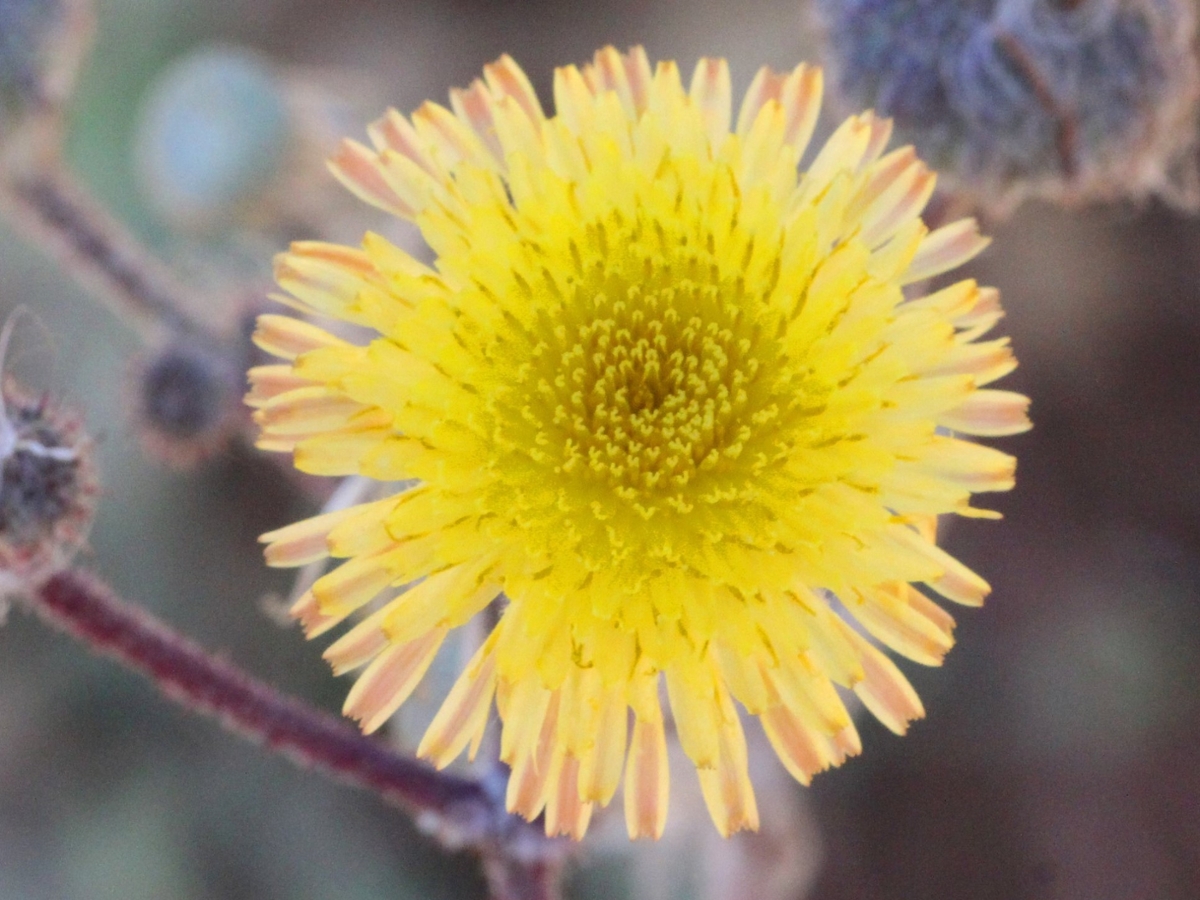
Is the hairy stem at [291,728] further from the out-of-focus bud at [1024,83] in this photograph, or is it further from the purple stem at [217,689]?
the out-of-focus bud at [1024,83]

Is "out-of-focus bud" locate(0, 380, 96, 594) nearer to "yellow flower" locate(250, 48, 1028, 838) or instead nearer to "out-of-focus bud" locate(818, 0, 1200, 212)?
"yellow flower" locate(250, 48, 1028, 838)

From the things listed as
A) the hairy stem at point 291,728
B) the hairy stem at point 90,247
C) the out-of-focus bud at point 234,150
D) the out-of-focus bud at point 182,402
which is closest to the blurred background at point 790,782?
the out-of-focus bud at point 234,150

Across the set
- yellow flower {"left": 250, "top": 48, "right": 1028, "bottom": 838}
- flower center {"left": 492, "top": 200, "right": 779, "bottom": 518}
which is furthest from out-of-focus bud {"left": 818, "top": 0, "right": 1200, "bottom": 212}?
flower center {"left": 492, "top": 200, "right": 779, "bottom": 518}

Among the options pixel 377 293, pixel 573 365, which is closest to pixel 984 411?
pixel 573 365

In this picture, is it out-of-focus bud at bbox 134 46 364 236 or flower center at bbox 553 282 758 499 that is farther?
out-of-focus bud at bbox 134 46 364 236

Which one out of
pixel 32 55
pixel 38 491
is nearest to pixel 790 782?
pixel 38 491

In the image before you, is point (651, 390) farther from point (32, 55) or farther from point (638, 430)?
point (32, 55)
